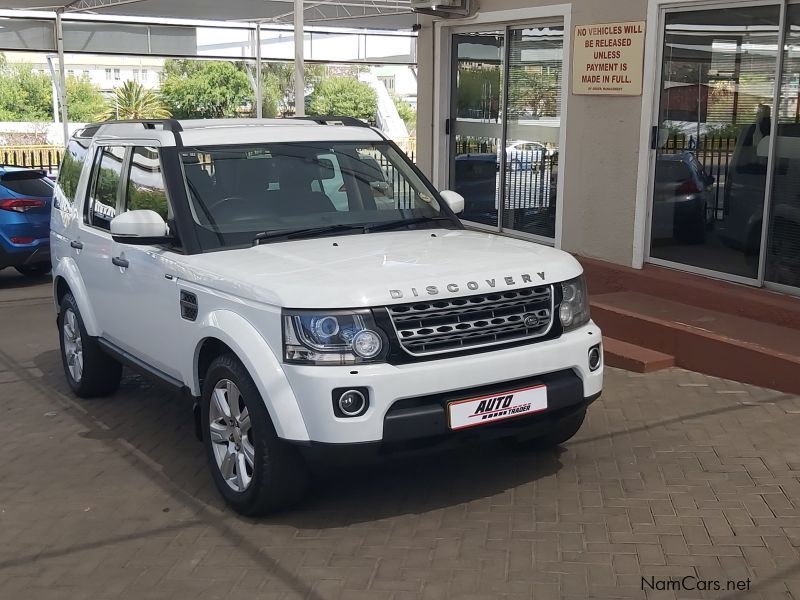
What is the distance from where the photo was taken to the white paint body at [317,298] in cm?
406

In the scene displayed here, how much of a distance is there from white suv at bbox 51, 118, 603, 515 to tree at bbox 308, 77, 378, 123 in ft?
231

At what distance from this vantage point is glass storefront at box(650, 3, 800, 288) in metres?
7.22

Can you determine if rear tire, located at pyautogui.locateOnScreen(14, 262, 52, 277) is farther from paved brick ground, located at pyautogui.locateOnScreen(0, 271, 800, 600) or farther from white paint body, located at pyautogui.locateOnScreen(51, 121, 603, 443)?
white paint body, located at pyautogui.locateOnScreen(51, 121, 603, 443)

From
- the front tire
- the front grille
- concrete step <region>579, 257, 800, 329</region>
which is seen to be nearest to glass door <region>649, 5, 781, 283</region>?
concrete step <region>579, 257, 800, 329</region>

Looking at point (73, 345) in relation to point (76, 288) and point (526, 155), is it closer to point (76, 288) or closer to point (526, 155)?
point (76, 288)

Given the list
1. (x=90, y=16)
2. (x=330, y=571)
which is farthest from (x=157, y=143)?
(x=90, y=16)

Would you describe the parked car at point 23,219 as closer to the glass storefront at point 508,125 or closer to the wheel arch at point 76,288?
the wheel arch at point 76,288

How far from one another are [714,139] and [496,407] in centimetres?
454

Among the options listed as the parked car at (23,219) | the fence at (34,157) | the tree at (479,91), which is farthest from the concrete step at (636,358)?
the fence at (34,157)

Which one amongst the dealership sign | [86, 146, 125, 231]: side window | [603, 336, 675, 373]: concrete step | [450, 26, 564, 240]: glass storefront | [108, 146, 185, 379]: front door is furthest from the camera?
[450, 26, 564, 240]: glass storefront

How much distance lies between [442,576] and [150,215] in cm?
245

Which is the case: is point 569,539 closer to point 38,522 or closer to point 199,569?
point 199,569

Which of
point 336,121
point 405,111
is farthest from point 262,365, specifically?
point 405,111

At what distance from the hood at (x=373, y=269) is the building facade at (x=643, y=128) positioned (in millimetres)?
3314
